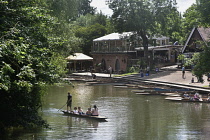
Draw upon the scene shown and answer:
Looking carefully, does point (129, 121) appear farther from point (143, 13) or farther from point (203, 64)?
point (143, 13)

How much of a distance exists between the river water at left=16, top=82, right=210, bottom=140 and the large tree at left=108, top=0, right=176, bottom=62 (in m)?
18.5

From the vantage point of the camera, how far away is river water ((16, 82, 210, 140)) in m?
18.1

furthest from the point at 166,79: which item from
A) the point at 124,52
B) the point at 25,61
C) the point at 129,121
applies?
the point at 25,61

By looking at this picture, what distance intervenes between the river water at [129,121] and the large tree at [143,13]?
18.5 m

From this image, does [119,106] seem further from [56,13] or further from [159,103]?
[56,13]

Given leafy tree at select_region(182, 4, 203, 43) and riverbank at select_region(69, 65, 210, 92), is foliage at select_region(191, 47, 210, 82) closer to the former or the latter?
→ leafy tree at select_region(182, 4, 203, 43)

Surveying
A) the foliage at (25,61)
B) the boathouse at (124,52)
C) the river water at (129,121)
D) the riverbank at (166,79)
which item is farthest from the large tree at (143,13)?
the foliage at (25,61)

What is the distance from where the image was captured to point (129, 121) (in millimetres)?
22000

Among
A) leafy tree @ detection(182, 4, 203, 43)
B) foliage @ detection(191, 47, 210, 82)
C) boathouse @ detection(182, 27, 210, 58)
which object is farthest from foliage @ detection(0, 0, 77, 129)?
boathouse @ detection(182, 27, 210, 58)

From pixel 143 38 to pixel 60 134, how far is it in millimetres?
35769

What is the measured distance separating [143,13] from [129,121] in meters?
30.0

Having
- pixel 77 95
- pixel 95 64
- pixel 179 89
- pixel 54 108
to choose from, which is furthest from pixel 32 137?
pixel 95 64

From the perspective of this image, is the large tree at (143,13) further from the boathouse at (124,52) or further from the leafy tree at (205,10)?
the leafy tree at (205,10)

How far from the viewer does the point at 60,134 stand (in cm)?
1828
